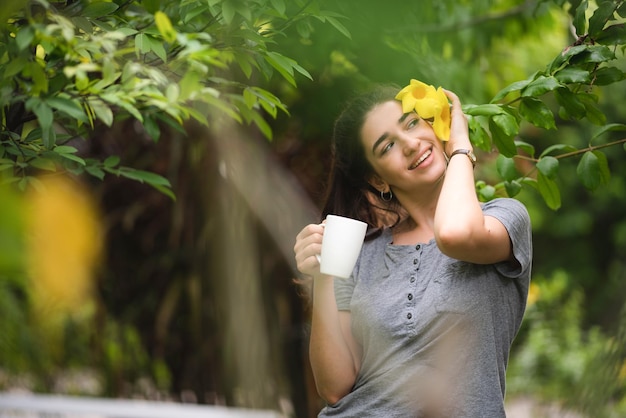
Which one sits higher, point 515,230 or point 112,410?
point 515,230

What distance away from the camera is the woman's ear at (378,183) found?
5.42 ft

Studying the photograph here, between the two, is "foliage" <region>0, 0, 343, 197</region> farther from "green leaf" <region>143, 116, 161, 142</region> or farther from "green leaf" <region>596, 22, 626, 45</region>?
"green leaf" <region>596, 22, 626, 45</region>

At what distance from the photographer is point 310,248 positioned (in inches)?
58.5

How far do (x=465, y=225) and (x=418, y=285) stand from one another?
218mm

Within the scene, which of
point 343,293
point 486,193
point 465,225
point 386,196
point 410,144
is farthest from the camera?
point 486,193

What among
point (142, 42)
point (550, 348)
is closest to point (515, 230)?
point (142, 42)

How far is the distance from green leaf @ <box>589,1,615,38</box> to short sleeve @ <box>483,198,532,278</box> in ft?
1.18

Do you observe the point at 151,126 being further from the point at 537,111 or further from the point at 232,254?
the point at 232,254

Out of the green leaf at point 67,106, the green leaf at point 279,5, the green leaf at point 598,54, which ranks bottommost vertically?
the green leaf at point 598,54

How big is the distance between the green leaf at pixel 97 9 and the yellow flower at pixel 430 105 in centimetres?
56

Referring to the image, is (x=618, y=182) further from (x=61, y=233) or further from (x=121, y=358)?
(x=61, y=233)

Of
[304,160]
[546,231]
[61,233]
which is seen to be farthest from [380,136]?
[546,231]

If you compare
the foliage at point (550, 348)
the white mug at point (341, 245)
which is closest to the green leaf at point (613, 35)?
the white mug at point (341, 245)

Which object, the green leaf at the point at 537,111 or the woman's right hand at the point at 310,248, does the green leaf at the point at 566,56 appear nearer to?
the green leaf at the point at 537,111
